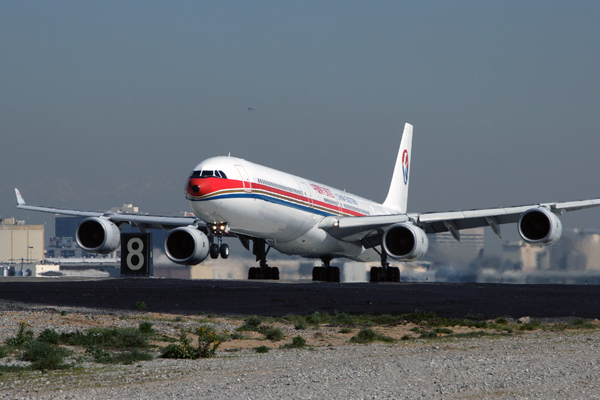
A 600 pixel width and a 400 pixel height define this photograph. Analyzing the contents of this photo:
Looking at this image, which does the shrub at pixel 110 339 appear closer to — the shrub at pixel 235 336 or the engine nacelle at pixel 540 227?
the shrub at pixel 235 336

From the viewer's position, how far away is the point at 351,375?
10727mm

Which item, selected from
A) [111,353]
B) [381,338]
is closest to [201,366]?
[111,353]

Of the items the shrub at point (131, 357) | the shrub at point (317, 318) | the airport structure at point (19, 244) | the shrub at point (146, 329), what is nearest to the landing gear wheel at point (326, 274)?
the shrub at point (317, 318)

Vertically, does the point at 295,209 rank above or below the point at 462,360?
above

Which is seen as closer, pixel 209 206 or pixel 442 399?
pixel 442 399

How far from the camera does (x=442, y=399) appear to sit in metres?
8.76

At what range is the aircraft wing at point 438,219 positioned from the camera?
121ft

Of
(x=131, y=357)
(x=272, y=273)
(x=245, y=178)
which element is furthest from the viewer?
(x=272, y=273)

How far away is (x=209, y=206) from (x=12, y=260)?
137 meters

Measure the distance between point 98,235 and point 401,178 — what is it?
85.6ft

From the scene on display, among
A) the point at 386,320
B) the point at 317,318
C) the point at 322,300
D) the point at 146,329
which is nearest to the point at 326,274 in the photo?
the point at 322,300

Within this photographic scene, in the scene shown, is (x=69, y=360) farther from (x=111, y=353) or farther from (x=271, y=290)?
(x=271, y=290)

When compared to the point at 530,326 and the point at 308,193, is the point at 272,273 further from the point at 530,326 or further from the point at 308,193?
the point at 530,326

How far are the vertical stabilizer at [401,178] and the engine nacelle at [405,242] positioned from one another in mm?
16064
